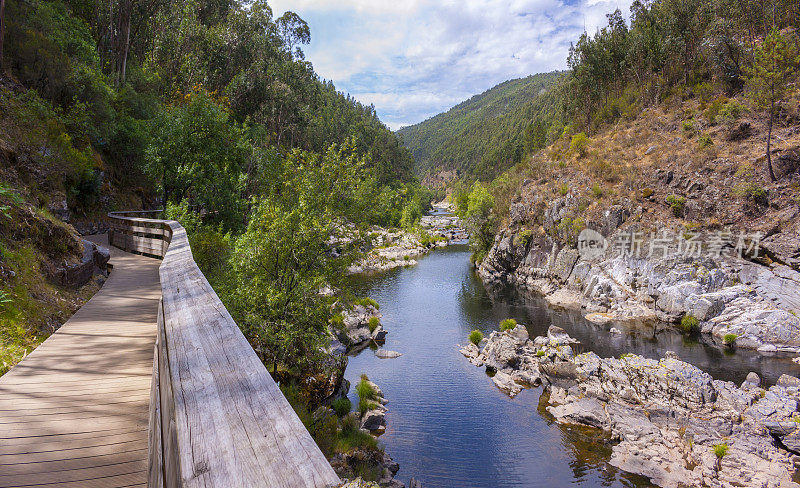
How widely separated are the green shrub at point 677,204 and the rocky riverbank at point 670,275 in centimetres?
189

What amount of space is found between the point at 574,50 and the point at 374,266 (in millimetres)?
39006

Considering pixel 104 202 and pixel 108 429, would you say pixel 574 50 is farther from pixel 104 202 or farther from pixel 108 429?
pixel 108 429

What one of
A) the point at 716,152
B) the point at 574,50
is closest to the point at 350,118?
the point at 574,50

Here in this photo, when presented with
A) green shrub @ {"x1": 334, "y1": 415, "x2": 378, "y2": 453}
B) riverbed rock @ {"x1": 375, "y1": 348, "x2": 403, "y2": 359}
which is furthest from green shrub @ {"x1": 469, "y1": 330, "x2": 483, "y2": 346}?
green shrub @ {"x1": 334, "y1": 415, "x2": 378, "y2": 453}

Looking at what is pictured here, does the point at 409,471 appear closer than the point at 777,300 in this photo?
Yes

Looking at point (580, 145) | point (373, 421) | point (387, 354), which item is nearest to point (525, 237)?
point (580, 145)

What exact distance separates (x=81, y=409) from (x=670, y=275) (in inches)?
1351

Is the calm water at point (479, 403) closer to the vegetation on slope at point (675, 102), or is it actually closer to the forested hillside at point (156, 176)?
the forested hillside at point (156, 176)

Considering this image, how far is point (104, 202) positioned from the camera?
21422mm

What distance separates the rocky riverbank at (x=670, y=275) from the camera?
24031 millimetres

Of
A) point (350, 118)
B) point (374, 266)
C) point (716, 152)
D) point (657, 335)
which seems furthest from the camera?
point (350, 118)

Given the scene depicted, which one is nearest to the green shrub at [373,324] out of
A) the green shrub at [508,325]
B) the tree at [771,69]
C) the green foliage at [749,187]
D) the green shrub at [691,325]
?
the green shrub at [508,325]

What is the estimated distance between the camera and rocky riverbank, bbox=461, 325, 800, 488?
44.3 feet

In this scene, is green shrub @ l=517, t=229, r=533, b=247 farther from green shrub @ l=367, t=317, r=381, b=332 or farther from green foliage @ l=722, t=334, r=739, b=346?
green shrub @ l=367, t=317, r=381, b=332
